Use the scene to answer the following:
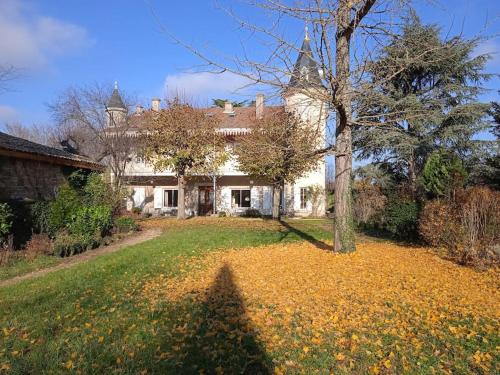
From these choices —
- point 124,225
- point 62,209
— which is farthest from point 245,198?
point 62,209

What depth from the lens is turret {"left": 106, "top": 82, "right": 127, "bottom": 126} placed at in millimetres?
25619

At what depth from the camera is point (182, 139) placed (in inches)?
829

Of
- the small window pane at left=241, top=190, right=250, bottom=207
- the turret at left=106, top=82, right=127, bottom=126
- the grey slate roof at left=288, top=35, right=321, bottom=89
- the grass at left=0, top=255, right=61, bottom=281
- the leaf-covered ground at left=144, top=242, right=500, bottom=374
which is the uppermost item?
the turret at left=106, top=82, right=127, bottom=126

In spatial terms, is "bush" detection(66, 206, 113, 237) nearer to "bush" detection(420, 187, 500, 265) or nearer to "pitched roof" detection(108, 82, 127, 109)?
"bush" detection(420, 187, 500, 265)

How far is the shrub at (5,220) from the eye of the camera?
969 centimetres

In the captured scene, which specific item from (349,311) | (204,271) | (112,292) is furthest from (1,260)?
(349,311)

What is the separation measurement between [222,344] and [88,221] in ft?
31.0

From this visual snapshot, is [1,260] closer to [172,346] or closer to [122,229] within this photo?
[122,229]

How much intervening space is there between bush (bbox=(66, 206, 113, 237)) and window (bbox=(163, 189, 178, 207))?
52.3ft

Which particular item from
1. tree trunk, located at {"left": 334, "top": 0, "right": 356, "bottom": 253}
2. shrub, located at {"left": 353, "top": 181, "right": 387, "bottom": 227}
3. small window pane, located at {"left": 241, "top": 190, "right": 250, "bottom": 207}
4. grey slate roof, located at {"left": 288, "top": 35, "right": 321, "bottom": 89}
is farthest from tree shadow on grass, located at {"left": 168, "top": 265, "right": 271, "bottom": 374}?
small window pane, located at {"left": 241, "top": 190, "right": 250, "bottom": 207}

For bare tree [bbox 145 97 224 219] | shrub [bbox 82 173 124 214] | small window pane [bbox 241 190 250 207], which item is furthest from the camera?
small window pane [bbox 241 190 250 207]

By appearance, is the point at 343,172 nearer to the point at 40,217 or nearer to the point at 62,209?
the point at 62,209

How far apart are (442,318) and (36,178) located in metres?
13.9

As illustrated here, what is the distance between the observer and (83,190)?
50.5 feet
